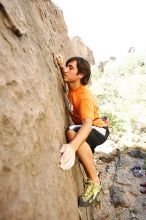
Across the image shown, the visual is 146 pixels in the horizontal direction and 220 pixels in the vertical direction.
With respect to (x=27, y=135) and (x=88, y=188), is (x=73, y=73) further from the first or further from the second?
(x=27, y=135)

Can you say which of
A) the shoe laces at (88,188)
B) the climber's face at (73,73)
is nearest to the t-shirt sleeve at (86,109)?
the climber's face at (73,73)

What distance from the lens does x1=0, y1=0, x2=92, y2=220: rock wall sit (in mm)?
1634

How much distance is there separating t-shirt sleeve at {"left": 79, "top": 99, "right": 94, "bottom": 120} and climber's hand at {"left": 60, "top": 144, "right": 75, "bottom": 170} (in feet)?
1.74

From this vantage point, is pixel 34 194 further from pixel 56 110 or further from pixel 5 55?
pixel 56 110

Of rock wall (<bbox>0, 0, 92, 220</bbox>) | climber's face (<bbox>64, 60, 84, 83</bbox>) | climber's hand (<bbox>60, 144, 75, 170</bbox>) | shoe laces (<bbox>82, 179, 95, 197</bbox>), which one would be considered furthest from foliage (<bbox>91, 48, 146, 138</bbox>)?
rock wall (<bbox>0, 0, 92, 220</bbox>)

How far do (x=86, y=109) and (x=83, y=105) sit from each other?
8 cm

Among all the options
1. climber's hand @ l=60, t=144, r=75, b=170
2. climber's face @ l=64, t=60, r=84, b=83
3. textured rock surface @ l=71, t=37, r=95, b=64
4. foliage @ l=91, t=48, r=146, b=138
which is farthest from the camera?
textured rock surface @ l=71, t=37, r=95, b=64

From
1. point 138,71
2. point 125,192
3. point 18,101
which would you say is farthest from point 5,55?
point 138,71

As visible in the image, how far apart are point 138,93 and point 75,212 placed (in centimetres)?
861

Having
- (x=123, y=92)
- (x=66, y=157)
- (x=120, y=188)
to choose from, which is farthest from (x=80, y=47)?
(x=66, y=157)

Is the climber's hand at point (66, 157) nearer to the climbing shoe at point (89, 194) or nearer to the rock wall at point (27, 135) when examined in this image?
the rock wall at point (27, 135)

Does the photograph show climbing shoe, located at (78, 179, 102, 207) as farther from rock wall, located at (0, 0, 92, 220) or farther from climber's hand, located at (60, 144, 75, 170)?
climber's hand, located at (60, 144, 75, 170)

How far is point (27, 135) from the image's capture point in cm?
193

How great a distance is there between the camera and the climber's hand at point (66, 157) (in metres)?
2.55
